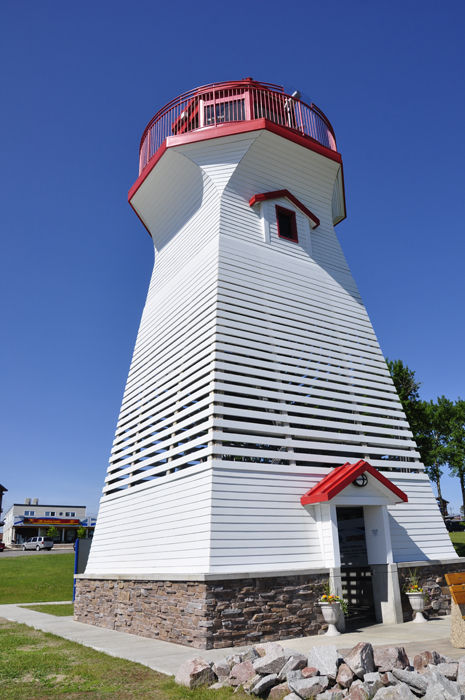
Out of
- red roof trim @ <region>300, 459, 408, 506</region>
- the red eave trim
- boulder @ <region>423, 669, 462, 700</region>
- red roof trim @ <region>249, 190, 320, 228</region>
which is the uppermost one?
the red eave trim

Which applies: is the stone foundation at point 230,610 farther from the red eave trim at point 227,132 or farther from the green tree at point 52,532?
the green tree at point 52,532

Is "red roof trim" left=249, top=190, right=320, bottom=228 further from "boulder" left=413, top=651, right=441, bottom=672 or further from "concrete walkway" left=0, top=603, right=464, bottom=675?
"boulder" left=413, top=651, right=441, bottom=672

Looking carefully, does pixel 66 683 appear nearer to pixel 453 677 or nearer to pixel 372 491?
pixel 453 677

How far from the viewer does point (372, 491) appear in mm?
10727

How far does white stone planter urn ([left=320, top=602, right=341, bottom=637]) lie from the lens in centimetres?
916

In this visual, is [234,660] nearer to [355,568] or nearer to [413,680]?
[413,680]

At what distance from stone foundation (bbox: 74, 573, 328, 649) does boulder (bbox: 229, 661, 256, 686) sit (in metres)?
2.76

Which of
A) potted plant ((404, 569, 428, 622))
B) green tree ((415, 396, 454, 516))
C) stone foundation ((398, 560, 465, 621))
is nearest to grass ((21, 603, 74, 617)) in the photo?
stone foundation ((398, 560, 465, 621))

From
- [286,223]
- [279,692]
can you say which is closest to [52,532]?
[286,223]

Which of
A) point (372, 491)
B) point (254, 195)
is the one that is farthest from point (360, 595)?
point (254, 195)

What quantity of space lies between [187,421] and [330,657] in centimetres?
613

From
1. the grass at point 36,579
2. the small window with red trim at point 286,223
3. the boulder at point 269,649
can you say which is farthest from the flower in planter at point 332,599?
the grass at point 36,579

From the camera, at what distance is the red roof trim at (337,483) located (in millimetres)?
9891

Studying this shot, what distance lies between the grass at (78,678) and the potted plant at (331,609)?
370 centimetres
